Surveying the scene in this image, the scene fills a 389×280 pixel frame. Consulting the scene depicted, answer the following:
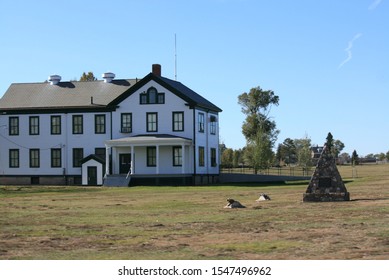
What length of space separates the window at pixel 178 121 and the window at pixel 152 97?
1.60 m

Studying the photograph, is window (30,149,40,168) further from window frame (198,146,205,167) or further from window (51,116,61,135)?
window frame (198,146,205,167)

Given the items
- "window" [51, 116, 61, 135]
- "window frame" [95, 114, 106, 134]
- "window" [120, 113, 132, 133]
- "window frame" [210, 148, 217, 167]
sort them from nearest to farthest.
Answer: "window" [120, 113, 132, 133] → "window frame" [95, 114, 106, 134] → "window" [51, 116, 61, 135] → "window frame" [210, 148, 217, 167]

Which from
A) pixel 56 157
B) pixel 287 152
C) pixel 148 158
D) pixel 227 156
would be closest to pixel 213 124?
pixel 148 158

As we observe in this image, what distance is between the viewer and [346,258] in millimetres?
12797

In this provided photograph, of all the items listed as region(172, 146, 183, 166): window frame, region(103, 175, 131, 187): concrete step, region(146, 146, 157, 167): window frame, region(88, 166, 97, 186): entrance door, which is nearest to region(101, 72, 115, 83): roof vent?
region(88, 166, 97, 186): entrance door

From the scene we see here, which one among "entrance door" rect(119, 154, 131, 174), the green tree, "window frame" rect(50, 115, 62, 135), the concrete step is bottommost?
the concrete step

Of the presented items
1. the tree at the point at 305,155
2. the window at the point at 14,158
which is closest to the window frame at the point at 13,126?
the window at the point at 14,158

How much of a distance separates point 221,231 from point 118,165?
4277cm

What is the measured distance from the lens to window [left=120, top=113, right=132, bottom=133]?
6053 centimetres

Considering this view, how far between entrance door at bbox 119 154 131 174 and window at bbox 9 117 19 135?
1059cm

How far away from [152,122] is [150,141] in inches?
151
